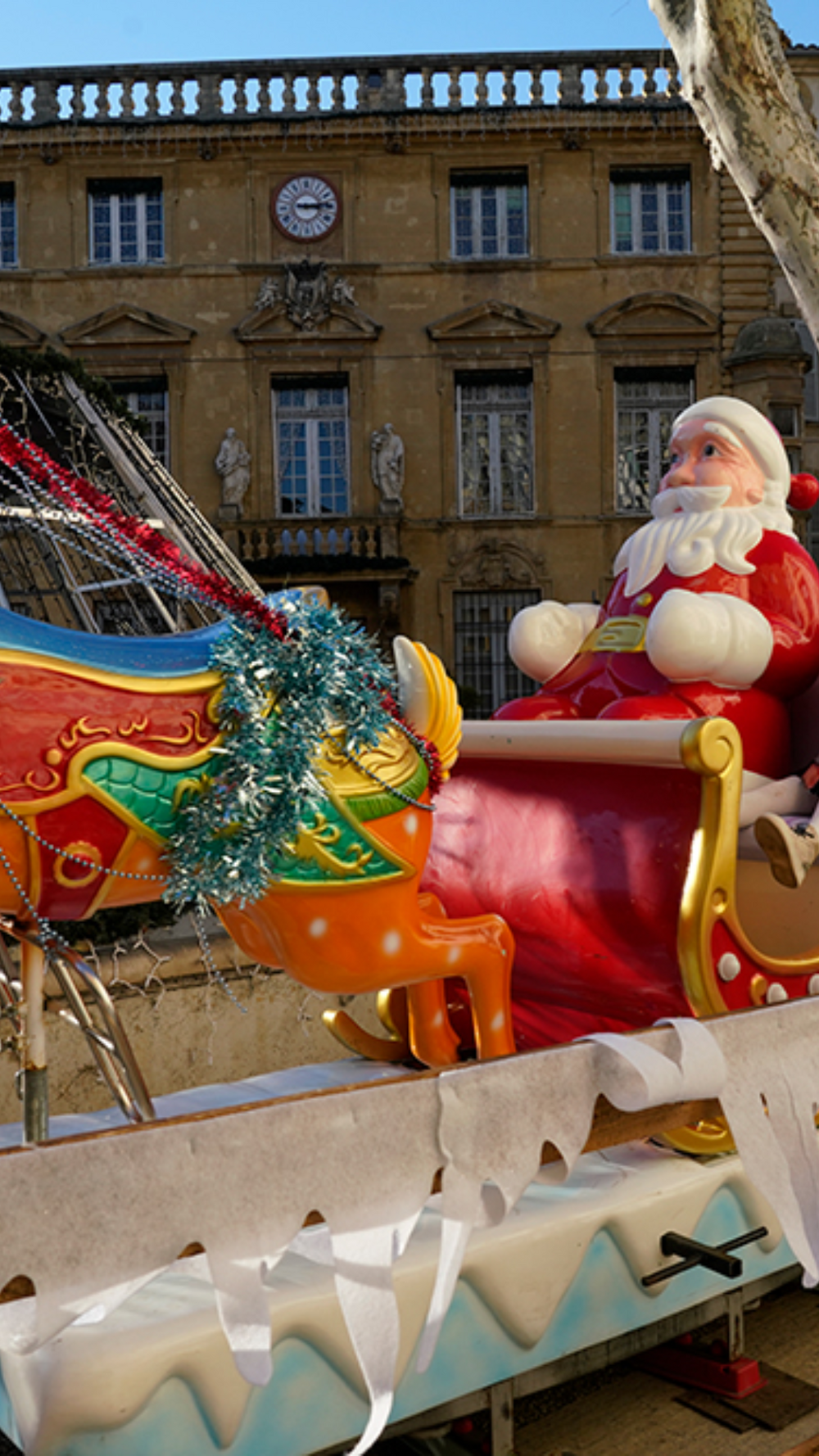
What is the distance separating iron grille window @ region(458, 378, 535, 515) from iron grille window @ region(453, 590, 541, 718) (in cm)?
104

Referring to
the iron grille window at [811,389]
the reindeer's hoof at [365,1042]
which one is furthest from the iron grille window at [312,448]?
the reindeer's hoof at [365,1042]

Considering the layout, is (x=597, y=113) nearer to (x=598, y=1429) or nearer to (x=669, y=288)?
(x=669, y=288)

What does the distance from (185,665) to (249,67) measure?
14748 mm

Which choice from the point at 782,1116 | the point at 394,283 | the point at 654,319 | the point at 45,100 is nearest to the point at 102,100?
the point at 45,100

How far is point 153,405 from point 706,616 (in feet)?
43.0

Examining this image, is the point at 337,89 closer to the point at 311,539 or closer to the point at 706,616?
the point at 311,539

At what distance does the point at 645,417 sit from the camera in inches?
603

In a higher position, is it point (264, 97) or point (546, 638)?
point (264, 97)

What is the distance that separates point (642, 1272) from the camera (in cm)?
239

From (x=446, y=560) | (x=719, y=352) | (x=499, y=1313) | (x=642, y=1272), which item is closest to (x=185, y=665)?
(x=499, y=1313)

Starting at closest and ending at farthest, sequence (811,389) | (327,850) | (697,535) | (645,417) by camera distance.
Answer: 1. (327,850)
2. (697,535)
3. (645,417)
4. (811,389)

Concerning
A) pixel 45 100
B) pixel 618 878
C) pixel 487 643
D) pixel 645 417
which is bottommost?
pixel 618 878

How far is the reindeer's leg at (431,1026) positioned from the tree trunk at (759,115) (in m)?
3.26

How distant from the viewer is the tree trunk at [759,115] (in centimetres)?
475
